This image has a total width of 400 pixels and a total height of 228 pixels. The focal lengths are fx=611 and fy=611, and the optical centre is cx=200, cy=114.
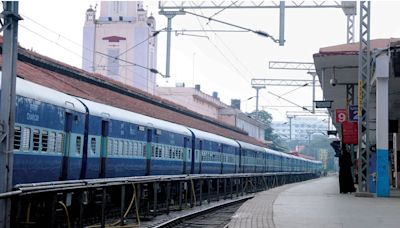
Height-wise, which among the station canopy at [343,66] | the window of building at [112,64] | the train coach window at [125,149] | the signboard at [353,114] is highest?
the window of building at [112,64]

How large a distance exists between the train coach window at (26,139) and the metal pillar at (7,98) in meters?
2.54

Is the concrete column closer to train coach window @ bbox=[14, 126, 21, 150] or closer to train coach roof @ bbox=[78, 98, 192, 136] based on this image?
train coach roof @ bbox=[78, 98, 192, 136]

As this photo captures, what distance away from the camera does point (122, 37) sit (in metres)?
67.2

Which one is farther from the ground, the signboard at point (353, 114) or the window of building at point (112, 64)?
the window of building at point (112, 64)

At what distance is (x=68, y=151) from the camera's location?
42.7 feet

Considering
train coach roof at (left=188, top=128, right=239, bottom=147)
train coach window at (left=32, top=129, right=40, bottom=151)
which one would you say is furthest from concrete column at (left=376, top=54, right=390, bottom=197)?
train coach window at (left=32, top=129, right=40, bottom=151)

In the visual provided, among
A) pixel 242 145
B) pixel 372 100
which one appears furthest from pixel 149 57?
pixel 372 100

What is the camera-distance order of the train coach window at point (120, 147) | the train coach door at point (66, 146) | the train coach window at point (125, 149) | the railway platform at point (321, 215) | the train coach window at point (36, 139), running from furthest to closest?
the train coach window at point (125, 149), the train coach window at point (120, 147), the train coach door at point (66, 146), the railway platform at point (321, 215), the train coach window at point (36, 139)

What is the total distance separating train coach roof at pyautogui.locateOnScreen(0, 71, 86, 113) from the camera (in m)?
11.0

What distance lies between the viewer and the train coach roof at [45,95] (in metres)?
11.0

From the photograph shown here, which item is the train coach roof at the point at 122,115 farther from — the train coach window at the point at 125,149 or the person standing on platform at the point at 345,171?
the person standing on platform at the point at 345,171

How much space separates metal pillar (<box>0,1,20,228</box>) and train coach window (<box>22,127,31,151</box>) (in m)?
2.54

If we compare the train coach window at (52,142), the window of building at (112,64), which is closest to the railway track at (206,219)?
the train coach window at (52,142)

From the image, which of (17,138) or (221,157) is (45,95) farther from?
(221,157)
